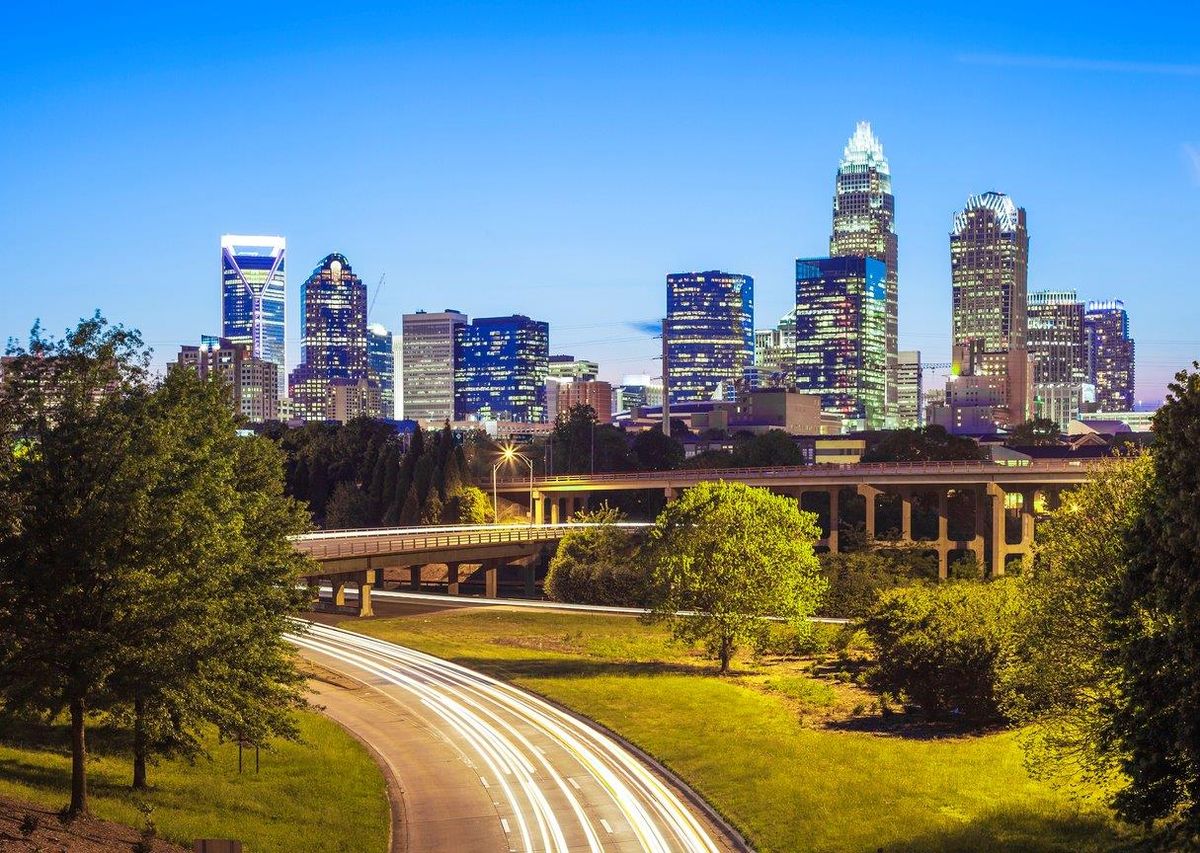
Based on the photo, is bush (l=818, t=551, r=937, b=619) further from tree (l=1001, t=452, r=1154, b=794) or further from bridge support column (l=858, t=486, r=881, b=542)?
tree (l=1001, t=452, r=1154, b=794)

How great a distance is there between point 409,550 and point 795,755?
5819cm

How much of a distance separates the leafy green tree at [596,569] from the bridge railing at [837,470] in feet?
90.0

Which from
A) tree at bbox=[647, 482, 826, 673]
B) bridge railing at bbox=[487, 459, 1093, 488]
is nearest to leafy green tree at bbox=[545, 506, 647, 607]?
bridge railing at bbox=[487, 459, 1093, 488]

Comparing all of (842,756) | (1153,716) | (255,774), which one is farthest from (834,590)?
(1153,716)

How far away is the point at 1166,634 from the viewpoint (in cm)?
2803

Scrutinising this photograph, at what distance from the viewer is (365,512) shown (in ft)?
500

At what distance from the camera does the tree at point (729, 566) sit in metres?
71.2

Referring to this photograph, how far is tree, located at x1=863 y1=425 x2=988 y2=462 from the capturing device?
580 ft

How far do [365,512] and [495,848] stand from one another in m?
116

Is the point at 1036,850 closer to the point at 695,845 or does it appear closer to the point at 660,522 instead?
the point at 695,845

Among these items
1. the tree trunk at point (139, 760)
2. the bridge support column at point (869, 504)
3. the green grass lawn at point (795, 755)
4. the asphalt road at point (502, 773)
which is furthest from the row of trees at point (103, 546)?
the bridge support column at point (869, 504)

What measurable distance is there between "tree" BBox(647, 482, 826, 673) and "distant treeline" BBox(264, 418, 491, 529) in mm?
72572

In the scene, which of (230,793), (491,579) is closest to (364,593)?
(491,579)

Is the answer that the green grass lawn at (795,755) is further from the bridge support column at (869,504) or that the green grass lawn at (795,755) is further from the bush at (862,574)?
the bridge support column at (869,504)
